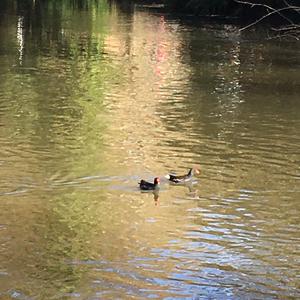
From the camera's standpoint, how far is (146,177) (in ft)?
43.7

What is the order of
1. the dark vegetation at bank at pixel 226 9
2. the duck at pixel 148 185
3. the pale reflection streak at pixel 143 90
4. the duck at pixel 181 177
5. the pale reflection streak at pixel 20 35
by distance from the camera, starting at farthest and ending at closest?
the dark vegetation at bank at pixel 226 9
the pale reflection streak at pixel 20 35
the pale reflection streak at pixel 143 90
the duck at pixel 181 177
the duck at pixel 148 185

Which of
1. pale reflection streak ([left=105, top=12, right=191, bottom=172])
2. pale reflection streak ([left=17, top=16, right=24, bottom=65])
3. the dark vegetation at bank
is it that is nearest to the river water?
pale reflection streak ([left=105, top=12, right=191, bottom=172])

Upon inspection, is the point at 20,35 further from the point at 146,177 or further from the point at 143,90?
the point at 146,177

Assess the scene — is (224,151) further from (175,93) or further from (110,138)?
(175,93)

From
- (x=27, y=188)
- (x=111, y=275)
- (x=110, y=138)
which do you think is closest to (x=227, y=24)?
(x=110, y=138)

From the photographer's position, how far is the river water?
29.6 feet

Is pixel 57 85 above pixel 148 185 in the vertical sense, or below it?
below

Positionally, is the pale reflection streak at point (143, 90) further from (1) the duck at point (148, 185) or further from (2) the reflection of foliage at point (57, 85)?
(1) the duck at point (148, 185)

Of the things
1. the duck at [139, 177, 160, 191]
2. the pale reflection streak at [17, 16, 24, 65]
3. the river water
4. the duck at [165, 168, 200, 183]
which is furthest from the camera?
the pale reflection streak at [17, 16, 24, 65]

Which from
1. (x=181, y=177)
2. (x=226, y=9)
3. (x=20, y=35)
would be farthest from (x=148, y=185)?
(x=226, y=9)

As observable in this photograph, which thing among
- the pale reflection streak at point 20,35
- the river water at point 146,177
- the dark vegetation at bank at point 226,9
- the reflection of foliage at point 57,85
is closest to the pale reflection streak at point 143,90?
the river water at point 146,177

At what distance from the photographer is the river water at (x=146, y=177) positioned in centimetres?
903

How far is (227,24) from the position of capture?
49.2 m

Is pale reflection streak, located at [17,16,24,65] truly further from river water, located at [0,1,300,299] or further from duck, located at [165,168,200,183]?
duck, located at [165,168,200,183]
